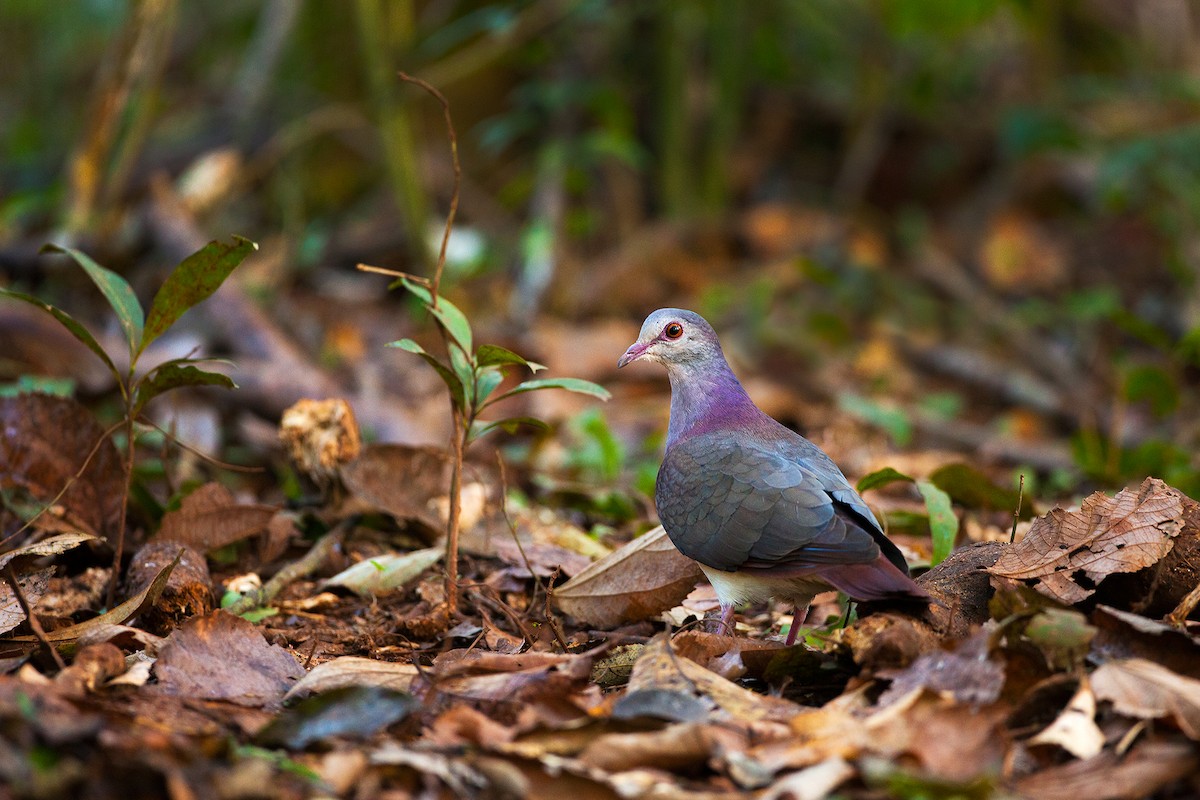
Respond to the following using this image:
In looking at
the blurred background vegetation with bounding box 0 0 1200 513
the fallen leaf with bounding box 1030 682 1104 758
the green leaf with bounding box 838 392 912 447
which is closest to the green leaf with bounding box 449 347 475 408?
the fallen leaf with bounding box 1030 682 1104 758

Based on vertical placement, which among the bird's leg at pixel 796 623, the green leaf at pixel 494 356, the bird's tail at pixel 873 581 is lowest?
the bird's leg at pixel 796 623

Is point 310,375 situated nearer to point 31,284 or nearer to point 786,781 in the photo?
point 31,284

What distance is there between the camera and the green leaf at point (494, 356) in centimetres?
322

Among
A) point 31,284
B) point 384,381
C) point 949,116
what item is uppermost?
point 949,116

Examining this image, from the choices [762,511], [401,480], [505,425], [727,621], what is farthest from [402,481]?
[762,511]

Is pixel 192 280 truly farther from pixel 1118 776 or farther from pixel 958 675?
pixel 1118 776

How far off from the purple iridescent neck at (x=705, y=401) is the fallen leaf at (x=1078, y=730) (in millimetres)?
1638

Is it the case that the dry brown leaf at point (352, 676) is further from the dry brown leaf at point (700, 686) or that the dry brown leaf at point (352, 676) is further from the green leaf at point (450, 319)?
the green leaf at point (450, 319)

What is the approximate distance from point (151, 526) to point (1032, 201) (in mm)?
8947

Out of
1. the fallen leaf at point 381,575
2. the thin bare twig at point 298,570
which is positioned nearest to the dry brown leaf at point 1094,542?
the fallen leaf at point 381,575

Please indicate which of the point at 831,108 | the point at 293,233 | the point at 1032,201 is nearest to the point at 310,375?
the point at 293,233

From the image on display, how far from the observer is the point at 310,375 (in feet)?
19.6

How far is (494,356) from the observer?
328cm

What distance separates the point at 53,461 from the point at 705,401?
219cm
